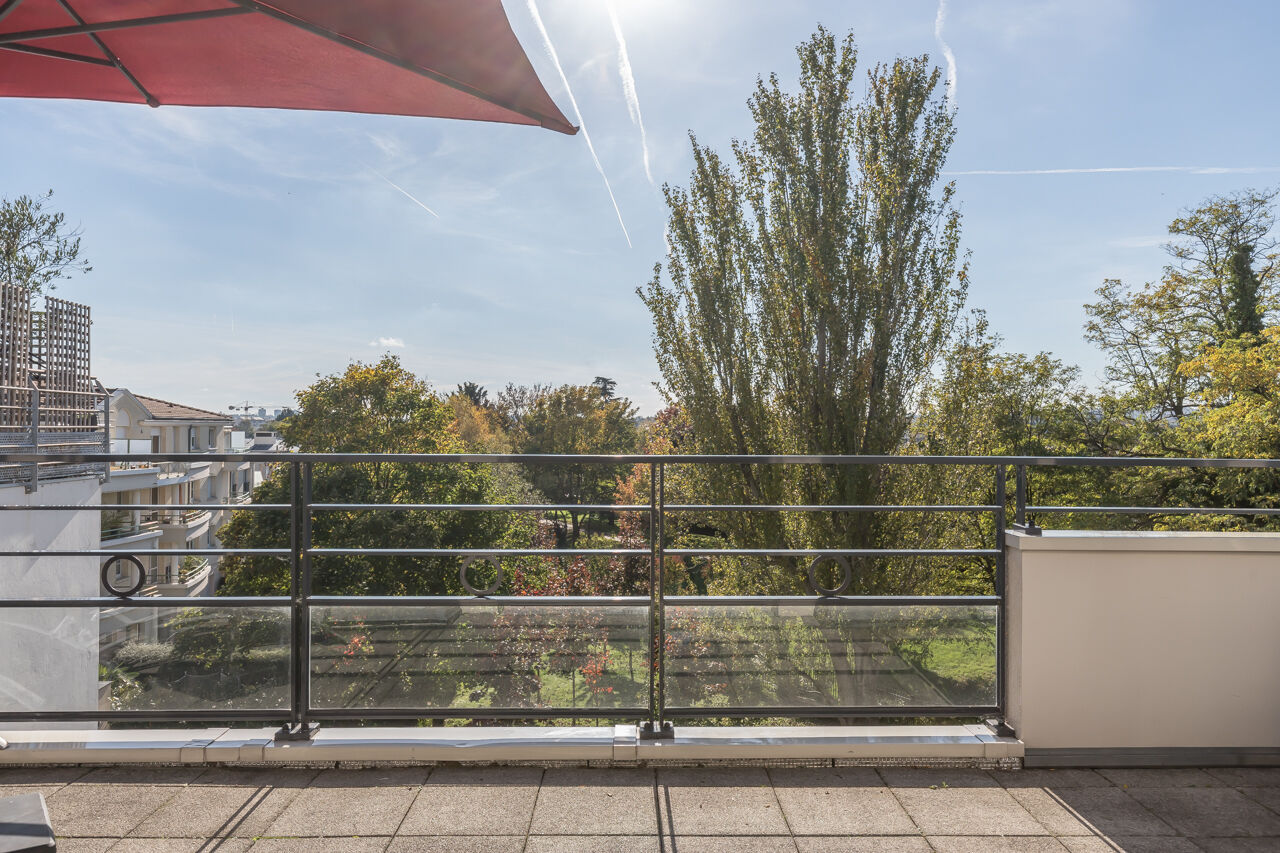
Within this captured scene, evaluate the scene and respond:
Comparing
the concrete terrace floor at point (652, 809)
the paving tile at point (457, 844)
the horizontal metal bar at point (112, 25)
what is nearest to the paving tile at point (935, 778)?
Result: the concrete terrace floor at point (652, 809)

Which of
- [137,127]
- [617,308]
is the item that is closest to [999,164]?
[617,308]

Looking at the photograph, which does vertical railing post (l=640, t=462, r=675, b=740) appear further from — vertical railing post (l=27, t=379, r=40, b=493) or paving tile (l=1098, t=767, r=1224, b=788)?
vertical railing post (l=27, t=379, r=40, b=493)

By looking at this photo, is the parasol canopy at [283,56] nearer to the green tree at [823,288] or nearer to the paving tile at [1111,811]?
the paving tile at [1111,811]

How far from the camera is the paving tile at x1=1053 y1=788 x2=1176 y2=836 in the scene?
212cm

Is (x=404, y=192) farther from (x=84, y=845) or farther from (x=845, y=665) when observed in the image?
(x=84, y=845)

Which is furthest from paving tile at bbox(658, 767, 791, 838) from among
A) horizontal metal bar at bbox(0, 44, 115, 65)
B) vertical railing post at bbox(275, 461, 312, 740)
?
horizontal metal bar at bbox(0, 44, 115, 65)

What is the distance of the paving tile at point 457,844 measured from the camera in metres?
1.98

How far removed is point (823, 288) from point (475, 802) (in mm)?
8388

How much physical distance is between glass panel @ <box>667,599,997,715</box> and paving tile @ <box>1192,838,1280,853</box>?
746mm

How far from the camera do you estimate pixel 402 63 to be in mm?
1928

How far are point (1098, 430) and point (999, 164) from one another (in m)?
12.4

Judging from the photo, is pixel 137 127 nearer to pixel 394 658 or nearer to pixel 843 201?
pixel 843 201

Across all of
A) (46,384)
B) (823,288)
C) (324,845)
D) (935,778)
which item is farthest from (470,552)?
(46,384)

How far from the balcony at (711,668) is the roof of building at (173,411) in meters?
38.0
